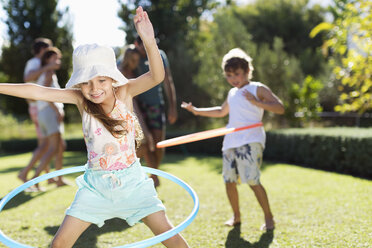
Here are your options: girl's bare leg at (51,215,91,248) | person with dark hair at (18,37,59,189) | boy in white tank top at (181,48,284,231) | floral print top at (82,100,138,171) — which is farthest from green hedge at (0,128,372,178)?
girl's bare leg at (51,215,91,248)

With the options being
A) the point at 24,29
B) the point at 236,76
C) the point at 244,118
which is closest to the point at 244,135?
the point at 244,118

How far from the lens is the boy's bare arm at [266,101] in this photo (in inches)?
149

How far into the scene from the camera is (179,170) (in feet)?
28.5

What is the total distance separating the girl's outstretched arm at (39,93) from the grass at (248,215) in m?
1.61

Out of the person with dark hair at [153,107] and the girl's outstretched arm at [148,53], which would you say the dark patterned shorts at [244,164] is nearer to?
the girl's outstretched arm at [148,53]

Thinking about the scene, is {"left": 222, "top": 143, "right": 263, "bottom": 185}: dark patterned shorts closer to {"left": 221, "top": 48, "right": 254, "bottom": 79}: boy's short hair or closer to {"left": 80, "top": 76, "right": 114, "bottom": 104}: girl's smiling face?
{"left": 221, "top": 48, "right": 254, "bottom": 79}: boy's short hair

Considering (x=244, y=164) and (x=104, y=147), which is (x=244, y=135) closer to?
(x=244, y=164)

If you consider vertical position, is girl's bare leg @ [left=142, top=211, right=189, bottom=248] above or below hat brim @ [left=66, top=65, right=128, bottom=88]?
below

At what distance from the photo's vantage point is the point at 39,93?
2.40 metres

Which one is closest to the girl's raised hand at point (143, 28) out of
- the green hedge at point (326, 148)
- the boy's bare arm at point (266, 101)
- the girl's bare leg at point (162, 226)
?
the girl's bare leg at point (162, 226)

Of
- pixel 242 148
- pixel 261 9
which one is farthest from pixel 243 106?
pixel 261 9

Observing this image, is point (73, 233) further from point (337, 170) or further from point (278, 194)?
point (337, 170)

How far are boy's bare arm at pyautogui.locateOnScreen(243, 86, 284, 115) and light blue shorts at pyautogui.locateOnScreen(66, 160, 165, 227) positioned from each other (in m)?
1.76

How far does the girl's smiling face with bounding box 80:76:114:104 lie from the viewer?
2.38m
